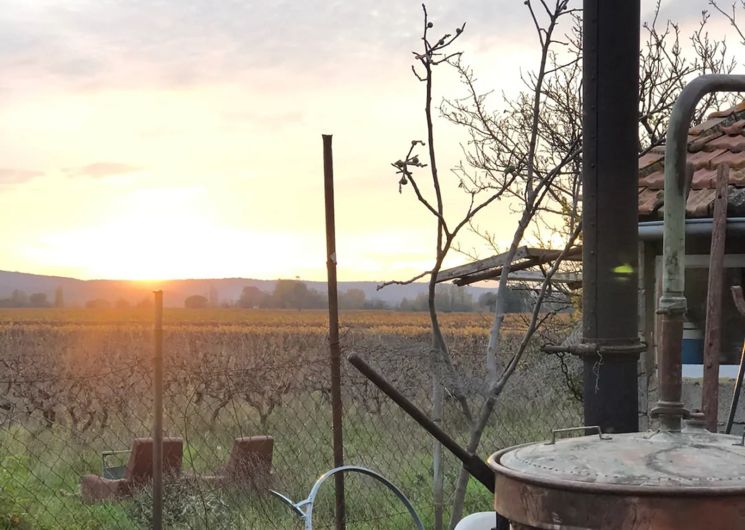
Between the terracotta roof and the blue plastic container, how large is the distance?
35.8 inches

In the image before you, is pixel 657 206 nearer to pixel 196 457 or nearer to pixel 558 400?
pixel 196 457

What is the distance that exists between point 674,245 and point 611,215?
453mm

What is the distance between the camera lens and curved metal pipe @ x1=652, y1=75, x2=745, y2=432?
10.5 ft

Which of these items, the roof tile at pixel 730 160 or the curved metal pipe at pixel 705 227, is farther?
the roof tile at pixel 730 160

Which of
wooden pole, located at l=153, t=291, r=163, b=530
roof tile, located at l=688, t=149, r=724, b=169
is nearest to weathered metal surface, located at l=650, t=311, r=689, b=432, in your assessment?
wooden pole, located at l=153, t=291, r=163, b=530

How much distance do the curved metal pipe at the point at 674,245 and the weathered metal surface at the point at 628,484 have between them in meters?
0.32

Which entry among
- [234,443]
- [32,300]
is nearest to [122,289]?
[32,300]

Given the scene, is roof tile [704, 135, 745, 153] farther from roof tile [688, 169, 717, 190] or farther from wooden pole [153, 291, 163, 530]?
wooden pole [153, 291, 163, 530]

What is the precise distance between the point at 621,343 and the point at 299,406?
12844mm

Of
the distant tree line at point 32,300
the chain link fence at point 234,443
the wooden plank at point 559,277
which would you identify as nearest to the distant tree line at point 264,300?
the distant tree line at point 32,300

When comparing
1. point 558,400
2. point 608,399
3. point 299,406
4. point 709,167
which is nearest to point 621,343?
point 608,399

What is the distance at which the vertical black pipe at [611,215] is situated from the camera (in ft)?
12.3

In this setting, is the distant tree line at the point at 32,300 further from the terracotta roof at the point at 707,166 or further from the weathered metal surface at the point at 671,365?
the weathered metal surface at the point at 671,365

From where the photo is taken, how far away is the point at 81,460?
34.9 ft
